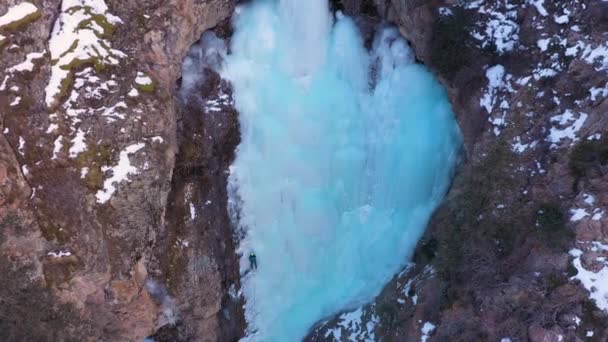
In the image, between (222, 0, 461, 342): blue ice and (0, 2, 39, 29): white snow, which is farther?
(222, 0, 461, 342): blue ice

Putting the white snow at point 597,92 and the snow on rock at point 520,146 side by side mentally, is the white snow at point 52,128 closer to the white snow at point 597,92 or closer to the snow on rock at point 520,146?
the snow on rock at point 520,146

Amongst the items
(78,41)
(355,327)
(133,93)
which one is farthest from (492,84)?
(78,41)

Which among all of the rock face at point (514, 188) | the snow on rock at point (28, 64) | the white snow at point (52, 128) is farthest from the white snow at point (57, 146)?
the rock face at point (514, 188)

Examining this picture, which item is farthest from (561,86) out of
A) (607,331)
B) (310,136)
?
(310,136)

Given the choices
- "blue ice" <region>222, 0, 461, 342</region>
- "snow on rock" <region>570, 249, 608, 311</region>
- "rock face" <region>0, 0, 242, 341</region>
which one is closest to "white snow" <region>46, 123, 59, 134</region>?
"rock face" <region>0, 0, 242, 341</region>

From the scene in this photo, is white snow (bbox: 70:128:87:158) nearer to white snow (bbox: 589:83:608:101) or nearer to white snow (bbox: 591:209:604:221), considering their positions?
white snow (bbox: 591:209:604:221)
